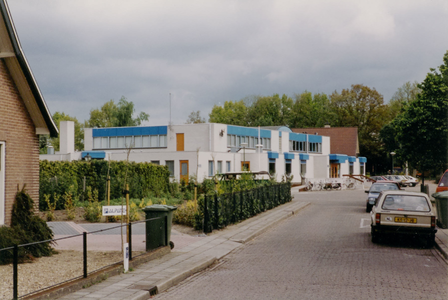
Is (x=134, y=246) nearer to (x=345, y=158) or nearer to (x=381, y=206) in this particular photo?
(x=381, y=206)

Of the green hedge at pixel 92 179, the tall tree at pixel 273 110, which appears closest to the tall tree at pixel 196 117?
the tall tree at pixel 273 110

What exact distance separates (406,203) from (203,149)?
1478 inches

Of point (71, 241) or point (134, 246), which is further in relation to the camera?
point (134, 246)

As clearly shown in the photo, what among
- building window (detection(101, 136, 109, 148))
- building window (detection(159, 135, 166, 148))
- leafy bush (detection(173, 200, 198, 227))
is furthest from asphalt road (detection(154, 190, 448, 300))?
building window (detection(101, 136, 109, 148))

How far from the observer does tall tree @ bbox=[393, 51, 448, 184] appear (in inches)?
1097

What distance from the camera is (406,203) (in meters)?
14.6

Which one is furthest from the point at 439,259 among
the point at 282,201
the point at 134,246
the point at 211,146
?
the point at 211,146

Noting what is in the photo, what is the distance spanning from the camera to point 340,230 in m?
18.4

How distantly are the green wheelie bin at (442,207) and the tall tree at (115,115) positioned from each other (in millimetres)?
64291

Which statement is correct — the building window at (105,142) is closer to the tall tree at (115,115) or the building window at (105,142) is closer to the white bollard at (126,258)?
the tall tree at (115,115)

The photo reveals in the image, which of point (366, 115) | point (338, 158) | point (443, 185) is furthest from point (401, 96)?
point (443, 185)

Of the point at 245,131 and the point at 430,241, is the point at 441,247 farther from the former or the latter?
the point at 245,131

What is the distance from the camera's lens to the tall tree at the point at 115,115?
77.4m

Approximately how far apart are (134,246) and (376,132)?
→ 7595 centimetres
